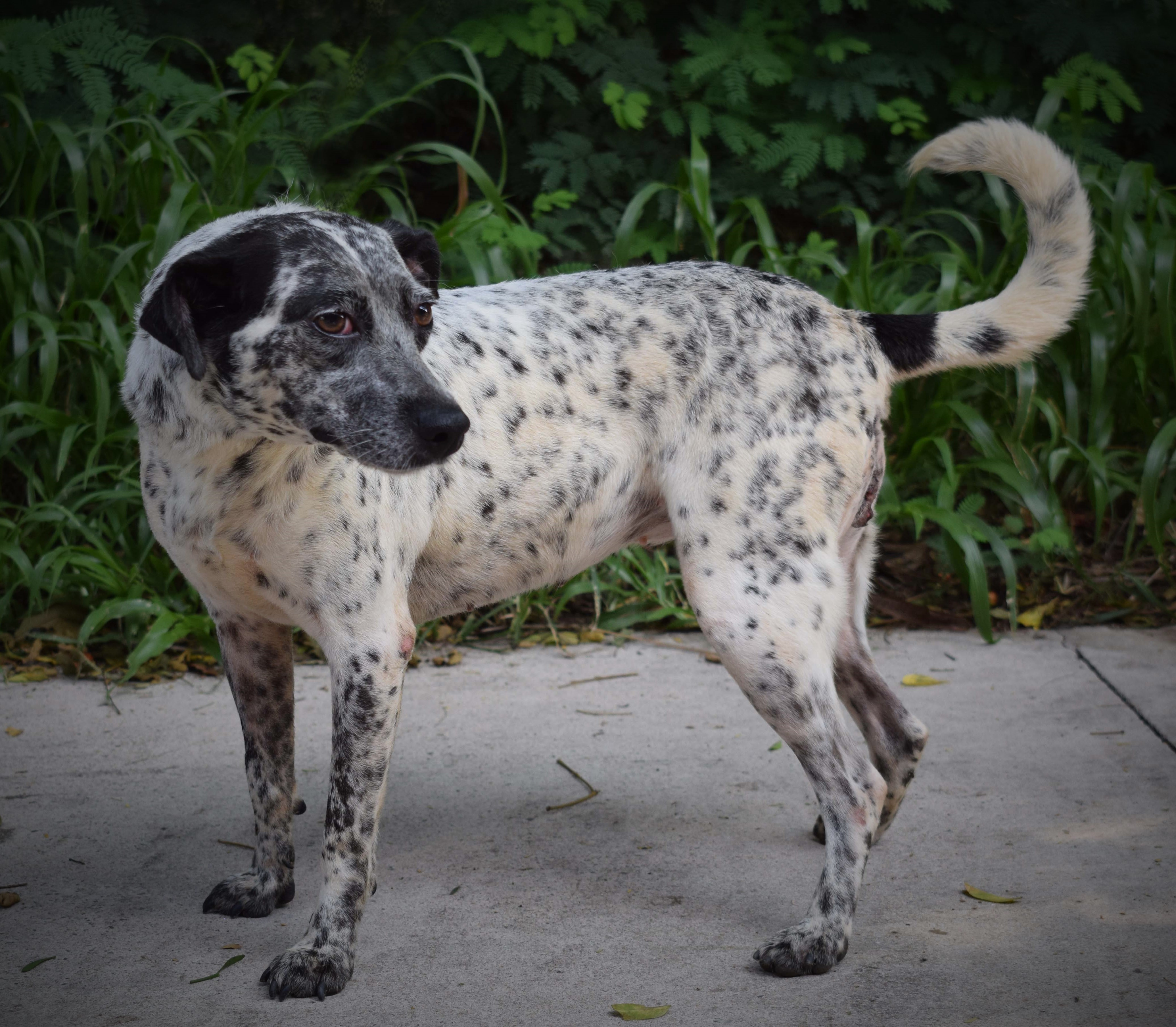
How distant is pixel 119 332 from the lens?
14.7 ft

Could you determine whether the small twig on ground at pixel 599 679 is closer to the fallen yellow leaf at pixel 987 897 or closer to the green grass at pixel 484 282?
the green grass at pixel 484 282

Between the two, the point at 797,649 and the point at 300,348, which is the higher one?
the point at 300,348

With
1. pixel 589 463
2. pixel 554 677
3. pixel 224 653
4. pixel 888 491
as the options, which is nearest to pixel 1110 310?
pixel 888 491

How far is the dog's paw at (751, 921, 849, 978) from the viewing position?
8.06 ft

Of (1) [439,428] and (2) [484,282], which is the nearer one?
(1) [439,428]

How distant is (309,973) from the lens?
238 cm

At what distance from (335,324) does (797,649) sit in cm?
127

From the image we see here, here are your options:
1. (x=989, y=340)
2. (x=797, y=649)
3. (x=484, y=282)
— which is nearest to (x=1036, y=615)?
(x=989, y=340)

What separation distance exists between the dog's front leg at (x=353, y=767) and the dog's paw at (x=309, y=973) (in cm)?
1

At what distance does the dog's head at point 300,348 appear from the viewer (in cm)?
229

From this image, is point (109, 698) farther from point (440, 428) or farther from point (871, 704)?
point (871, 704)

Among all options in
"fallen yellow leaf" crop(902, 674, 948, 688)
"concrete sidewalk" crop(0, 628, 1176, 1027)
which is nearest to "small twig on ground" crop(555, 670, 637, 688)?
"concrete sidewalk" crop(0, 628, 1176, 1027)

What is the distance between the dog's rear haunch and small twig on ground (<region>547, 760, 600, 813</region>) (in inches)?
28.9

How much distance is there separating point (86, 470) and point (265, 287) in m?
2.46
